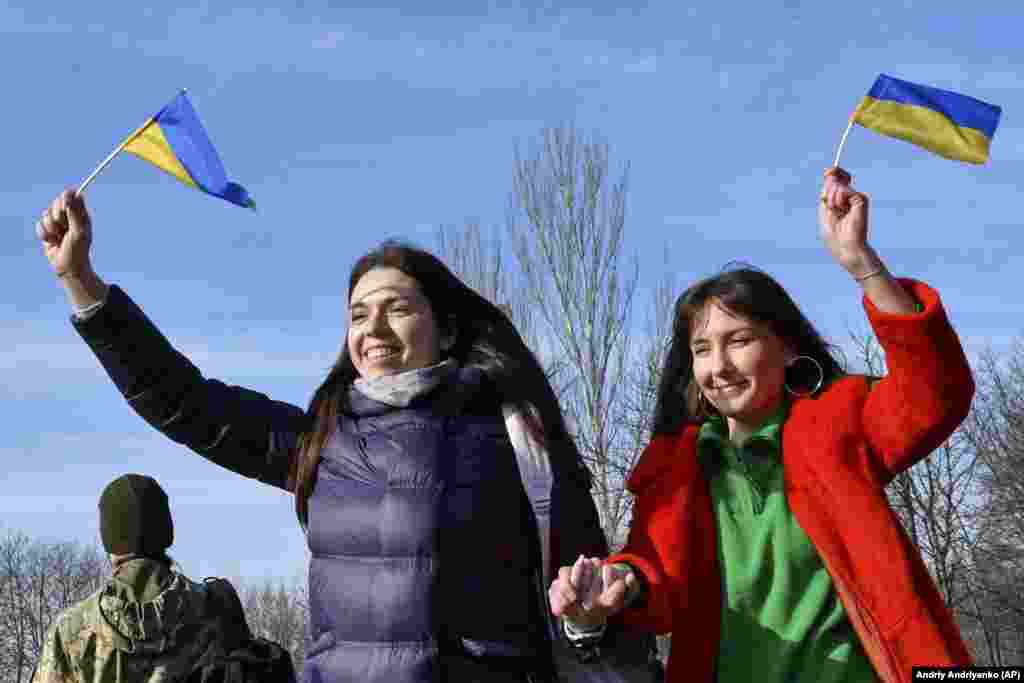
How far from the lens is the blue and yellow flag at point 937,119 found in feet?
12.2

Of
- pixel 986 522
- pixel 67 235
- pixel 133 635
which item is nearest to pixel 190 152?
pixel 67 235

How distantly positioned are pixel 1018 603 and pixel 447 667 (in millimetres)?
23923

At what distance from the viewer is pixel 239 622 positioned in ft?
17.6

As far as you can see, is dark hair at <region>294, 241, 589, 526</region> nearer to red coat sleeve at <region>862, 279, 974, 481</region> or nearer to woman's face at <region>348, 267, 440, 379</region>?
woman's face at <region>348, 267, 440, 379</region>

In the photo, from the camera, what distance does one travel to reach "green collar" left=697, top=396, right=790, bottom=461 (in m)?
3.53

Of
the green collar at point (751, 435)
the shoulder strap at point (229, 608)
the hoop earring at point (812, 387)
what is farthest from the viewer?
the shoulder strap at point (229, 608)

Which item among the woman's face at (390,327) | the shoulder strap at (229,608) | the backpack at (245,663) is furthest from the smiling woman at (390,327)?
the shoulder strap at (229,608)

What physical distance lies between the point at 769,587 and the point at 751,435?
1.32ft

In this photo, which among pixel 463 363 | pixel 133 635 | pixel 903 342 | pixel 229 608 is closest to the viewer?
pixel 903 342

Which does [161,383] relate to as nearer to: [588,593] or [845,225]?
[588,593]

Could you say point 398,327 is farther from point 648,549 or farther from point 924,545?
point 924,545

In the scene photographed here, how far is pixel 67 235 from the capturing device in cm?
371

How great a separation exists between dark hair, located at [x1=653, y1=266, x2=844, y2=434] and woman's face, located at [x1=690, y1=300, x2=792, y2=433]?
0.10ft

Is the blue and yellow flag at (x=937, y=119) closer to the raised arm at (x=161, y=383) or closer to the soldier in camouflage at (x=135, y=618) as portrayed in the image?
the raised arm at (x=161, y=383)
